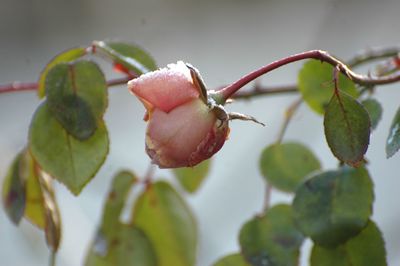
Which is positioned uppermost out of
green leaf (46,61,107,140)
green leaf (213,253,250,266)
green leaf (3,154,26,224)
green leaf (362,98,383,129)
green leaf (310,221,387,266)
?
green leaf (46,61,107,140)

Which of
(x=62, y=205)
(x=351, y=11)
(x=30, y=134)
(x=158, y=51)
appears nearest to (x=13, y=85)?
(x=30, y=134)

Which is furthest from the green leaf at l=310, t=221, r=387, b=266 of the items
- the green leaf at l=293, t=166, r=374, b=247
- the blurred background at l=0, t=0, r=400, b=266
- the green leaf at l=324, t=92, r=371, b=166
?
the blurred background at l=0, t=0, r=400, b=266

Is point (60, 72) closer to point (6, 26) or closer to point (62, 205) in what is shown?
point (62, 205)

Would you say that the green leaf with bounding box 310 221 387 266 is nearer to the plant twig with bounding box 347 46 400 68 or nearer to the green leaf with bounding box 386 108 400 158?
the green leaf with bounding box 386 108 400 158

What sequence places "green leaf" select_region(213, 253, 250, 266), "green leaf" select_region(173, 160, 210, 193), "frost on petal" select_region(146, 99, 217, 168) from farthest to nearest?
"green leaf" select_region(173, 160, 210, 193), "green leaf" select_region(213, 253, 250, 266), "frost on petal" select_region(146, 99, 217, 168)

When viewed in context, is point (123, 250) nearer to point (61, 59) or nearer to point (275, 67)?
point (61, 59)

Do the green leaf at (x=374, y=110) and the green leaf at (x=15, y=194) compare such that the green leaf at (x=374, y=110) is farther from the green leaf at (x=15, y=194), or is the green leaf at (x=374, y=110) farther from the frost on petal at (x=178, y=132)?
the green leaf at (x=15, y=194)

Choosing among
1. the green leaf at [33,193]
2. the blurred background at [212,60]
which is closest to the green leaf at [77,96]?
the green leaf at [33,193]
